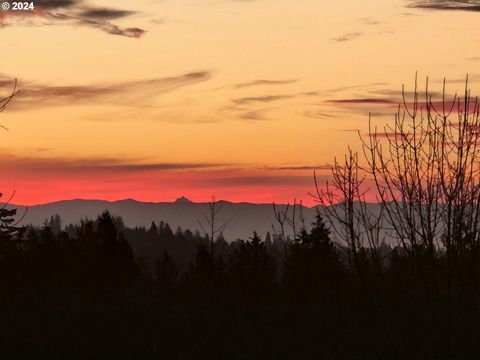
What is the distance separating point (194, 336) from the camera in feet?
36.7

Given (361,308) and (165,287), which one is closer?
(361,308)

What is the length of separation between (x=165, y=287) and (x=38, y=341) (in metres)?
7.56

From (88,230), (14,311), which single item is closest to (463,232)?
(14,311)

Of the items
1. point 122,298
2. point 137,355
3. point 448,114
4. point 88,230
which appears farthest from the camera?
point 88,230

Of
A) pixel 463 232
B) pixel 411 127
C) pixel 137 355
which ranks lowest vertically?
pixel 137 355

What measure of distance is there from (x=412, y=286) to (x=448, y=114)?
3.12 metres

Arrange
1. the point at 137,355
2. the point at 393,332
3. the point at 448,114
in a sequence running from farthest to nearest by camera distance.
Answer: the point at 448,114 → the point at 393,332 → the point at 137,355

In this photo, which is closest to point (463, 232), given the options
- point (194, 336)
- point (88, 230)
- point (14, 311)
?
point (194, 336)

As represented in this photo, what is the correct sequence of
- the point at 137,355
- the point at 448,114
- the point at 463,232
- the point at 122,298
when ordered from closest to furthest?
1. the point at 137,355
2. the point at 463,232
3. the point at 448,114
4. the point at 122,298

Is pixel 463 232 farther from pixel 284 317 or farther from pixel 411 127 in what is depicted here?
pixel 284 317

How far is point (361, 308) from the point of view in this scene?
12781 millimetres

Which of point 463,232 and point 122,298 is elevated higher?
point 463,232

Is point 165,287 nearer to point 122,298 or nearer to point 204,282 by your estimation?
point 204,282

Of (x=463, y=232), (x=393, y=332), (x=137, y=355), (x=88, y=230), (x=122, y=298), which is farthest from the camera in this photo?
(x=88, y=230)
